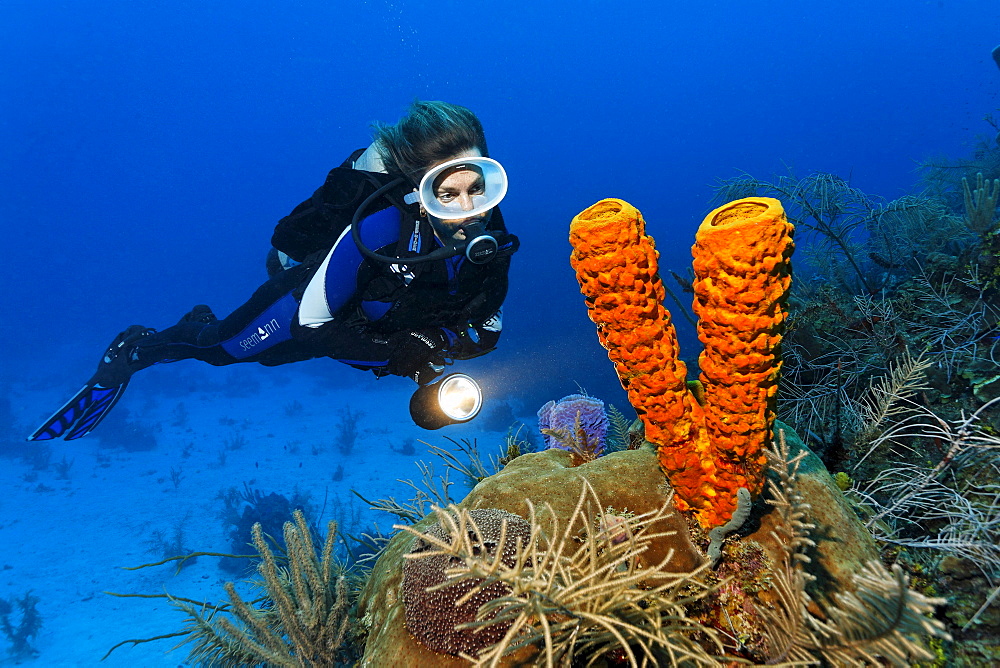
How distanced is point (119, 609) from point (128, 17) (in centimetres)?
10855

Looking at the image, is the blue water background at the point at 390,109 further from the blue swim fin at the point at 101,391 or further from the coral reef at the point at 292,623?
the coral reef at the point at 292,623

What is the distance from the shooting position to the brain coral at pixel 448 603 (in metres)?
1.68

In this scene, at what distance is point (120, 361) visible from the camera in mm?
6426

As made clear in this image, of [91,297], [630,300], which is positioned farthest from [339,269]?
[91,297]

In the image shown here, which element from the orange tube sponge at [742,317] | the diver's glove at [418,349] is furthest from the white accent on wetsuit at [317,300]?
the orange tube sponge at [742,317]

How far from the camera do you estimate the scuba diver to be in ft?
12.8

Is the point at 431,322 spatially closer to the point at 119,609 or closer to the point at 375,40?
the point at 119,609

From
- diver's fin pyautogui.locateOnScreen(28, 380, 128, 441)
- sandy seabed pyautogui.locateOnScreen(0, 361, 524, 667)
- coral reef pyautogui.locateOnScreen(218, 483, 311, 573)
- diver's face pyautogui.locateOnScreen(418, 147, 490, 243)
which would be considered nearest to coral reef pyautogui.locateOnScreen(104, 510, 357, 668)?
diver's face pyautogui.locateOnScreen(418, 147, 490, 243)

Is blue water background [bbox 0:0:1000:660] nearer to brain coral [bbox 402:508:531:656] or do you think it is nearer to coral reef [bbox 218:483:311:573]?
coral reef [bbox 218:483:311:573]

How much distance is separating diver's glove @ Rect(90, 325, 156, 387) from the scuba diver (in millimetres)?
3172

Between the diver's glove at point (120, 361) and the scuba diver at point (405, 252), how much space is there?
10.4 feet

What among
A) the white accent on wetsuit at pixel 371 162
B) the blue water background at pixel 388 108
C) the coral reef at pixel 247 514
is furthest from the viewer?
the blue water background at pixel 388 108

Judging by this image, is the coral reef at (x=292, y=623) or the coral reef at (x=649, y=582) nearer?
the coral reef at (x=649, y=582)

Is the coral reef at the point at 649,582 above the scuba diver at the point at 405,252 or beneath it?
beneath
